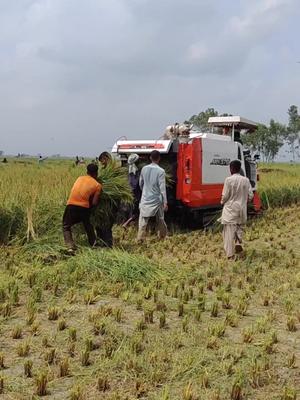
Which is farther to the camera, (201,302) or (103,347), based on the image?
(201,302)

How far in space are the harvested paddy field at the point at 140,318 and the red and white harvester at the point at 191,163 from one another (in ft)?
4.33

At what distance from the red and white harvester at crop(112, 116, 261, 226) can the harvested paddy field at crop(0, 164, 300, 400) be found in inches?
51.9

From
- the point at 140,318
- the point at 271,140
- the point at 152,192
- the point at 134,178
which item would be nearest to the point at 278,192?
the point at 134,178

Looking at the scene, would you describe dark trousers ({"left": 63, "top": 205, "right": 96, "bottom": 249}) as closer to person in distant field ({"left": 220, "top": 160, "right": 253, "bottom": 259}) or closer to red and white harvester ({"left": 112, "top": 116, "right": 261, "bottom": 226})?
person in distant field ({"left": 220, "top": 160, "right": 253, "bottom": 259})

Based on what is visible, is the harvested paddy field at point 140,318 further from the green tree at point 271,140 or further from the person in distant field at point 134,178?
the green tree at point 271,140

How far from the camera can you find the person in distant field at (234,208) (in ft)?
27.2

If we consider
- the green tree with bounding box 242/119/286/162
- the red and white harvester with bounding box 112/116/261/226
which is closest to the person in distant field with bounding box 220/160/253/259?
the red and white harvester with bounding box 112/116/261/226

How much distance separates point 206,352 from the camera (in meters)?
4.27

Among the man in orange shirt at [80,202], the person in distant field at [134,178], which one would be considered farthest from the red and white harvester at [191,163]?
the man in orange shirt at [80,202]

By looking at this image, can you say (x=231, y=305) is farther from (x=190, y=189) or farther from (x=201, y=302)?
(x=190, y=189)

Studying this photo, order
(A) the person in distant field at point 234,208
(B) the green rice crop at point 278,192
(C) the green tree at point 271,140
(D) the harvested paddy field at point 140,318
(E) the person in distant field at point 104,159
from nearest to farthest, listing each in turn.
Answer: (D) the harvested paddy field at point 140,318 → (A) the person in distant field at point 234,208 → (E) the person in distant field at point 104,159 → (B) the green rice crop at point 278,192 → (C) the green tree at point 271,140

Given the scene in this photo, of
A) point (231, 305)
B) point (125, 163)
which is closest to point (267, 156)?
point (125, 163)

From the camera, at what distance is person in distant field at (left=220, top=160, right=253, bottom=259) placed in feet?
27.2

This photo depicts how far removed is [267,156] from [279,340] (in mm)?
50428
